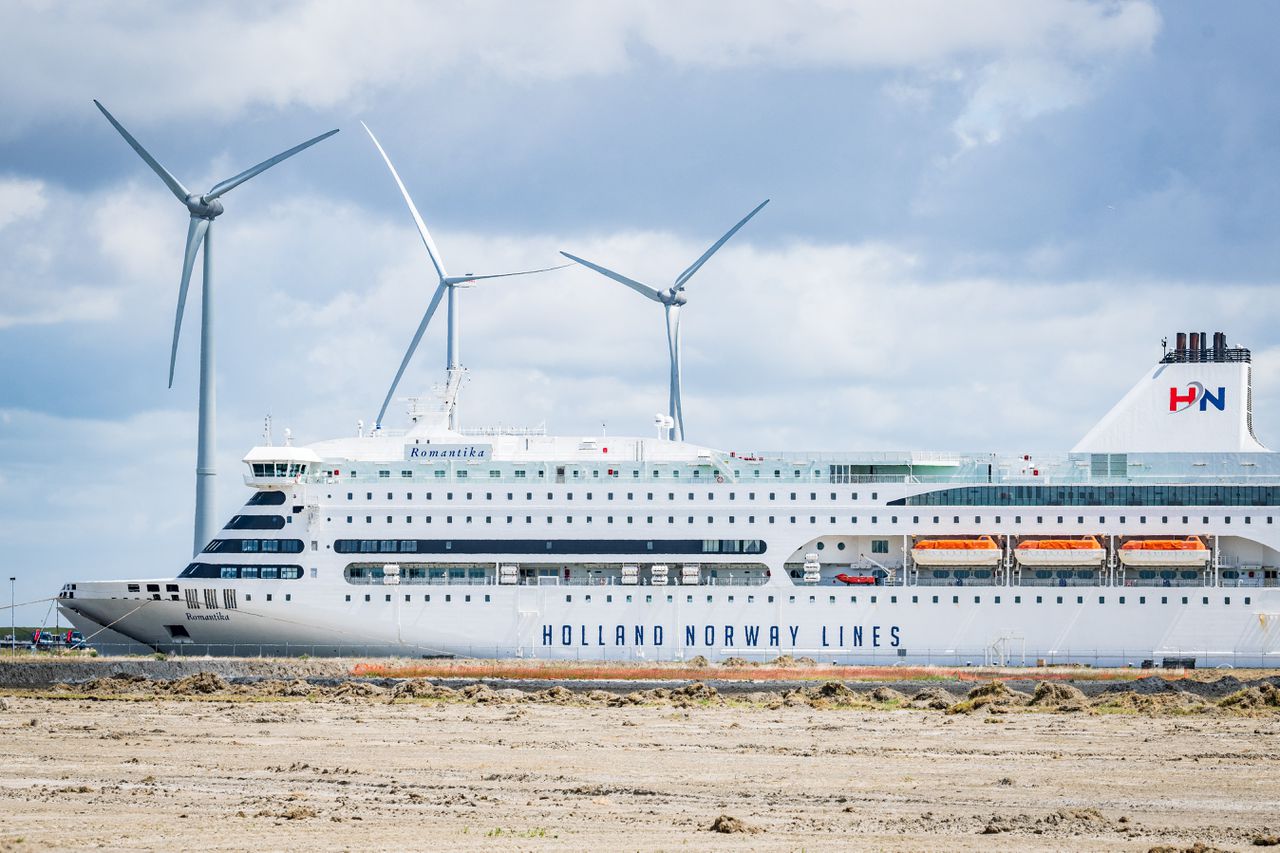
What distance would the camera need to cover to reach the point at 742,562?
51.1m

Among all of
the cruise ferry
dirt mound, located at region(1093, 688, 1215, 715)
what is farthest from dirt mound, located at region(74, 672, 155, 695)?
dirt mound, located at region(1093, 688, 1215, 715)

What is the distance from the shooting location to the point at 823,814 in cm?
2117

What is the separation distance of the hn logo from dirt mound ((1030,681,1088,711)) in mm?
19406

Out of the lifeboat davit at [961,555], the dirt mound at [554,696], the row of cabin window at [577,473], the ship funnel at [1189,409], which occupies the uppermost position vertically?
the ship funnel at [1189,409]

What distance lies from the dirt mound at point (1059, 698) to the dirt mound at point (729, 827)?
17067 mm

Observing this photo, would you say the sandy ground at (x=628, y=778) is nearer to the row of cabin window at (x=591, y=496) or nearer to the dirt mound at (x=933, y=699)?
the dirt mound at (x=933, y=699)

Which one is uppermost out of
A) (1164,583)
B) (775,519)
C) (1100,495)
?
(1100,495)

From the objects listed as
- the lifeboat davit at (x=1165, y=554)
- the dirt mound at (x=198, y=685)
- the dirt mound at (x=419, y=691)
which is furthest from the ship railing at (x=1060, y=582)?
the dirt mound at (x=198, y=685)

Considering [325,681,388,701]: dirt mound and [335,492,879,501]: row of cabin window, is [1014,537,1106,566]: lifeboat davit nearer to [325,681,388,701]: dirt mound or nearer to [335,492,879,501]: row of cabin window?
[335,492,879,501]: row of cabin window

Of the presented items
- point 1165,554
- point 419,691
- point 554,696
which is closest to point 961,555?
point 1165,554

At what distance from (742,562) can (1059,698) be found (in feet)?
53.5

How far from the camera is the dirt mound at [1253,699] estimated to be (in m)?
34.8

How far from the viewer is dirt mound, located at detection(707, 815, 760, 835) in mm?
19734

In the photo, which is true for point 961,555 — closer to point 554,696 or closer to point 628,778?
point 554,696
